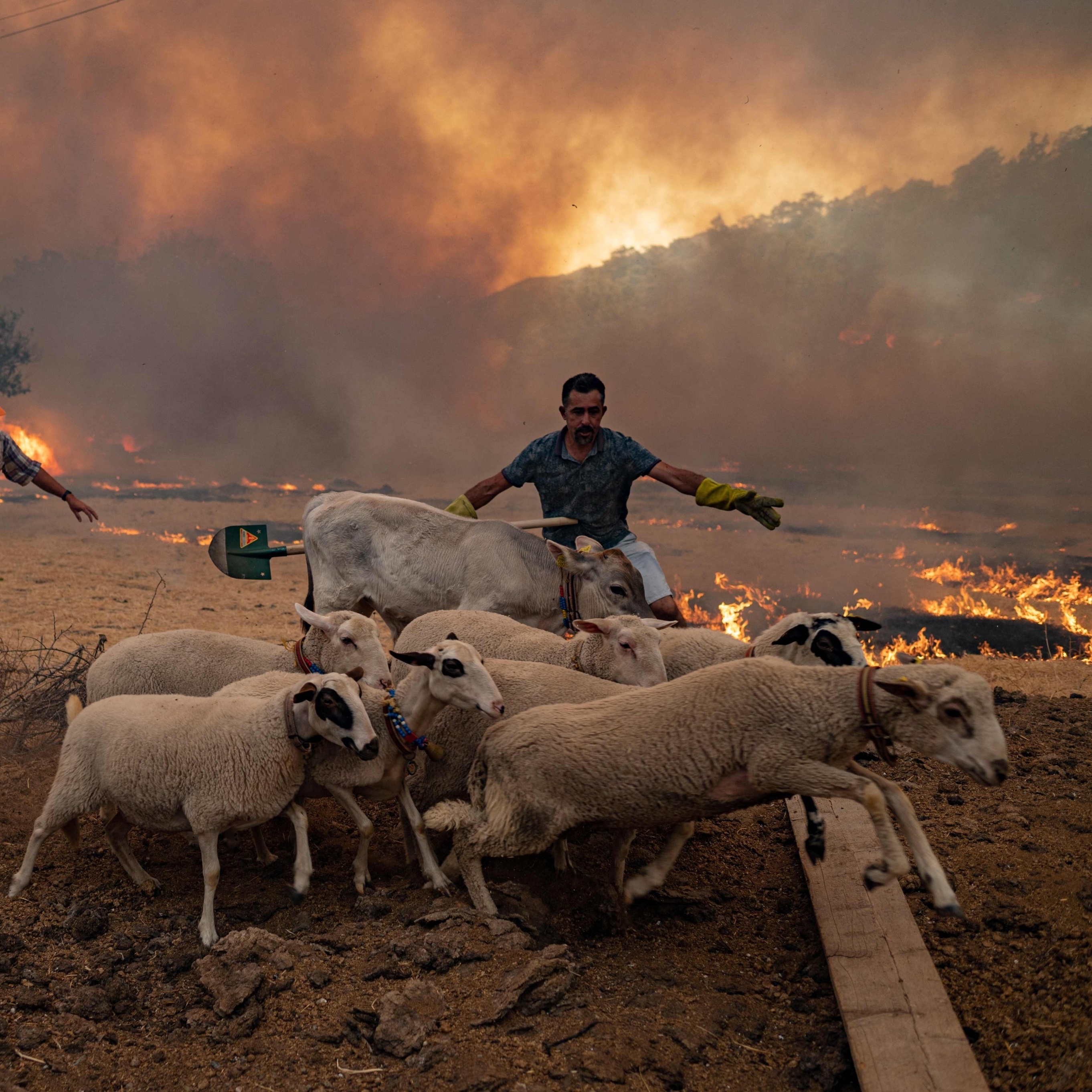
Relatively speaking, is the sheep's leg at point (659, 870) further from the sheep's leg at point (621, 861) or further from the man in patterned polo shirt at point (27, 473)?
the man in patterned polo shirt at point (27, 473)

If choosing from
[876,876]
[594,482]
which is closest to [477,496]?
[594,482]

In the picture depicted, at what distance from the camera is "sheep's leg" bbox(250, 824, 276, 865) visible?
4.91 m

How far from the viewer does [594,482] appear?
752cm

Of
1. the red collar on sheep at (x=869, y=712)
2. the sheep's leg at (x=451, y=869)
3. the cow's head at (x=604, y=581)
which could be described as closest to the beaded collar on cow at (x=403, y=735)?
the sheep's leg at (x=451, y=869)

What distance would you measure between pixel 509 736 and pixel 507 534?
3.31 metres

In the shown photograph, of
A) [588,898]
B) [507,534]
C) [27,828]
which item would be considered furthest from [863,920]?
[27,828]

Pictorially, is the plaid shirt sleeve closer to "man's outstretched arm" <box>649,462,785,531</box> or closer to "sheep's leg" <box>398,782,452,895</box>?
"sheep's leg" <box>398,782,452,895</box>

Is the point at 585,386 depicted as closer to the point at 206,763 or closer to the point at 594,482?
the point at 594,482

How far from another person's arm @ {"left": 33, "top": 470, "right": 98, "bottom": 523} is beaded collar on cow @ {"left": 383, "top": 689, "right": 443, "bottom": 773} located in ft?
15.0

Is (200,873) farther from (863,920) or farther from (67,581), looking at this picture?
(67,581)

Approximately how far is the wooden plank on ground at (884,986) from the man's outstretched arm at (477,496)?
175 inches

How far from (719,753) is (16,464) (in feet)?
23.6

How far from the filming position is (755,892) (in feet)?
15.4

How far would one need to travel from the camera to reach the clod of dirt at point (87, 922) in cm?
409
